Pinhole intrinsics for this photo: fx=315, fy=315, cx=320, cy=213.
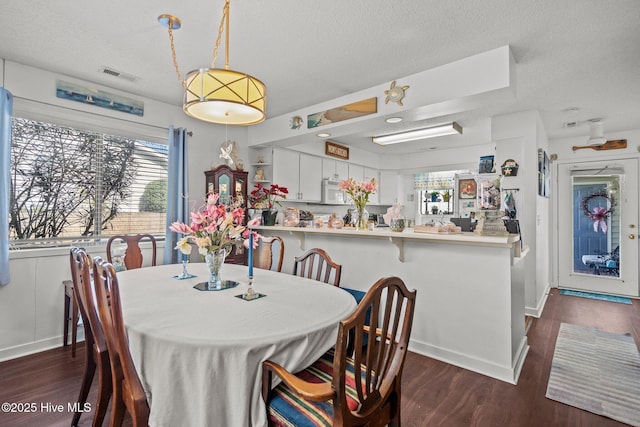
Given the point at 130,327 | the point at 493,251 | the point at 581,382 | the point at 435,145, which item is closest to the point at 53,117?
the point at 130,327

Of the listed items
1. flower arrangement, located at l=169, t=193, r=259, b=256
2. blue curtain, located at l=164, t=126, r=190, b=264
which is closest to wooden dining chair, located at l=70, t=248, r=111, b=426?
flower arrangement, located at l=169, t=193, r=259, b=256

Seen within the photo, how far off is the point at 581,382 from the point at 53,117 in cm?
490

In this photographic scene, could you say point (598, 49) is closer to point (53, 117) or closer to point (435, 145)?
point (435, 145)

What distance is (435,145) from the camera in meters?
5.71

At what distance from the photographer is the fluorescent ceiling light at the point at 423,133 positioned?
4.25 metres

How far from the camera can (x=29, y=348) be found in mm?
2738

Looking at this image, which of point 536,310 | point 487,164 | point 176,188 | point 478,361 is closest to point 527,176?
point 487,164

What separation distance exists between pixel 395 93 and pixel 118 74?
99.8 inches

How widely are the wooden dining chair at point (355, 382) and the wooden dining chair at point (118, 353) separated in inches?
20.0

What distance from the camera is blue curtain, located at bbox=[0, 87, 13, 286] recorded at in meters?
2.51

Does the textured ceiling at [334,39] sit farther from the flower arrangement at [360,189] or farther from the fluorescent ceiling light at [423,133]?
the fluorescent ceiling light at [423,133]

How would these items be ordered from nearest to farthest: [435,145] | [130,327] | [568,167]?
1. [130,327]
2. [568,167]
3. [435,145]

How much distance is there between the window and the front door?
6.16 m

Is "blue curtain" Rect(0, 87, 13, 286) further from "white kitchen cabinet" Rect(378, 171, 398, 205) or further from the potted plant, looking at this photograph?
"white kitchen cabinet" Rect(378, 171, 398, 205)
